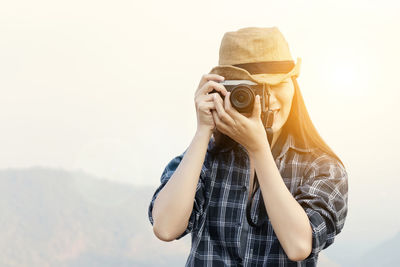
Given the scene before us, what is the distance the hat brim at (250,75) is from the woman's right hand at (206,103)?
0.09 meters

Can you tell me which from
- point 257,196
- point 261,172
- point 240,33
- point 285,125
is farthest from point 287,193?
point 240,33

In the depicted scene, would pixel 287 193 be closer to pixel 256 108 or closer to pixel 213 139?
pixel 256 108

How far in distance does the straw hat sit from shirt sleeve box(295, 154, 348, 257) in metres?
0.51

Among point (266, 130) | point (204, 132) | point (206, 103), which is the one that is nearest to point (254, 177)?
point (266, 130)

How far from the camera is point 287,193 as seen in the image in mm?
2568

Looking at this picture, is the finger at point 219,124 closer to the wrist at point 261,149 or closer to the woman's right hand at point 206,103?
the woman's right hand at point 206,103

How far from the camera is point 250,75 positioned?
2828 mm

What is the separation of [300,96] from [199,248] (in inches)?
37.0

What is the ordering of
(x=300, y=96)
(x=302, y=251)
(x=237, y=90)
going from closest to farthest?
(x=302, y=251)
(x=237, y=90)
(x=300, y=96)

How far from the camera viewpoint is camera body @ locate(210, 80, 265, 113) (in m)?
2.69

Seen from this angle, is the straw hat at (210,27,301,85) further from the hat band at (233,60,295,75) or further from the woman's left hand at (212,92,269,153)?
the woman's left hand at (212,92,269,153)

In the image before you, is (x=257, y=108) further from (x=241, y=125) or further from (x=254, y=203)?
(x=254, y=203)

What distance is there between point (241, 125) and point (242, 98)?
0.45ft

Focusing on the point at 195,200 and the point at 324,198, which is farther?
the point at 195,200
